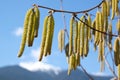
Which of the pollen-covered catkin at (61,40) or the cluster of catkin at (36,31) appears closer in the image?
the cluster of catkin at (36,31)

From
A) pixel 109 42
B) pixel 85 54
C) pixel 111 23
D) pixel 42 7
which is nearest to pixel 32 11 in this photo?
pixel 42 7

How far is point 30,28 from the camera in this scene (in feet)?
10.0

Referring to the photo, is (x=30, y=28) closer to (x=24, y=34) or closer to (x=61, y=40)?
(x=24, y=34)

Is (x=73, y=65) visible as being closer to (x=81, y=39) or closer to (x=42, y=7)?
(x=81, y=39)

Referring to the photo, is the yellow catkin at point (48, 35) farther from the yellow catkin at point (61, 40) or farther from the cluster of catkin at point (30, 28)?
the yellow catkin at point (61, 40)

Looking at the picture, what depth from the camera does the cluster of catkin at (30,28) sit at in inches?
118

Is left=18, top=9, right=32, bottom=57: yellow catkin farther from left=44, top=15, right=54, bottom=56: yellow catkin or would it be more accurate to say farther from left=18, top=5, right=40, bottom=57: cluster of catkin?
left=44, top=15, right=54, bottom=56: yellow catkin

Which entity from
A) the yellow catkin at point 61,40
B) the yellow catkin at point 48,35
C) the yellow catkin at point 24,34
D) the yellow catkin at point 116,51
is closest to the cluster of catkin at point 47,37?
the yellow catkin at point 48,35

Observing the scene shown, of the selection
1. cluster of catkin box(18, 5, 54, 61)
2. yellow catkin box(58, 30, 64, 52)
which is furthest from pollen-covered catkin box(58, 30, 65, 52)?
cluster of catkin box(18, 5, 54, 61)

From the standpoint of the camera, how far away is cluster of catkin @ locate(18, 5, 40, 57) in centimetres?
299

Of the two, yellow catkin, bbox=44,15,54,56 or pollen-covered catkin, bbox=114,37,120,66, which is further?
pollen-covered catkin, bbox=114,37,120,66

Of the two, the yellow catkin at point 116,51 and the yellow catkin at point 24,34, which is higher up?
the yellow catkin at point 24,34

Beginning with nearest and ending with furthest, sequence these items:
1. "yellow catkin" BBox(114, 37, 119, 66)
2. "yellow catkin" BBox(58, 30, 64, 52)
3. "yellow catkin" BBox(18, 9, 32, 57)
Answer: "yellow catkin" BBox(18, 9, 32, 57), "yellow catkin" BBox(114, 37, 119, 66), "yellow catkin" BBox(58, 30, 64, 52)

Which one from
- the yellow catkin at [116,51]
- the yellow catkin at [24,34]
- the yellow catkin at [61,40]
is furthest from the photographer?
the yellow catkin at [61,40]
